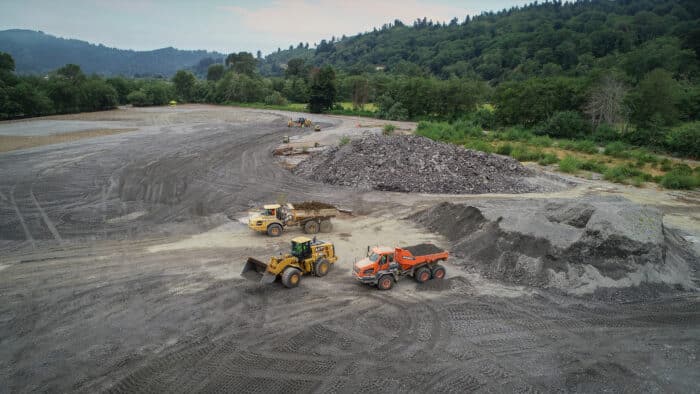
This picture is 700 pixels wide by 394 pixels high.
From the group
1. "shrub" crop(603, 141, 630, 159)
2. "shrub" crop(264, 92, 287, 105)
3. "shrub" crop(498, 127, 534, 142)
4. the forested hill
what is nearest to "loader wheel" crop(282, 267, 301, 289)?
"shrub" crop(603, 141, 630, 159)

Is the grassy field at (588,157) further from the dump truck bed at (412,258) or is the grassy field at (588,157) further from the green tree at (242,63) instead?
the green tree at (242,63)

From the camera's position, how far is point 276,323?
1128 cm

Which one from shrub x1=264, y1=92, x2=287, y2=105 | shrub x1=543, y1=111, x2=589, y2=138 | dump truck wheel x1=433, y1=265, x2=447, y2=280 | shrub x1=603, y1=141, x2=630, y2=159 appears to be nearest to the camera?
dump truck wheel x1=433, y1=265, x2=447, y2=280

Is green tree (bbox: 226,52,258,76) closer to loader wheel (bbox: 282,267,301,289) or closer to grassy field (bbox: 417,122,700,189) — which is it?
grassy field (bbox: 417,122,700,189)

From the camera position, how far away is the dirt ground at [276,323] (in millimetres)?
9203

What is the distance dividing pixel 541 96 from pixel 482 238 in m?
42.6

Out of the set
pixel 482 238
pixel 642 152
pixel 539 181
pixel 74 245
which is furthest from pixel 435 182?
pixel 642 152

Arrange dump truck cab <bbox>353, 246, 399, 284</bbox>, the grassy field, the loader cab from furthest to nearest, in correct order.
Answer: the grassy field < the loader cab < dump truck cab <bbox>353, 246, 399, 284</bbox>

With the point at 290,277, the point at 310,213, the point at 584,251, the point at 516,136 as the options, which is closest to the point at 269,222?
the point at 310,213

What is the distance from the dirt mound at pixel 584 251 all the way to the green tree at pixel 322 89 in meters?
62.9

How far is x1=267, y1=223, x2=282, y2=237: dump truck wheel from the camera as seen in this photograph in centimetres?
1806

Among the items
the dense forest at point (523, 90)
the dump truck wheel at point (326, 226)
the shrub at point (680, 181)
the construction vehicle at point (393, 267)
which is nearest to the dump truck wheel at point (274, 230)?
the dump truck wheel at point (326, 226)

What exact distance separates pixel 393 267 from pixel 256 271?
4.59 m

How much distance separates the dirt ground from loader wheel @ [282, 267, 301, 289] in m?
0.29
